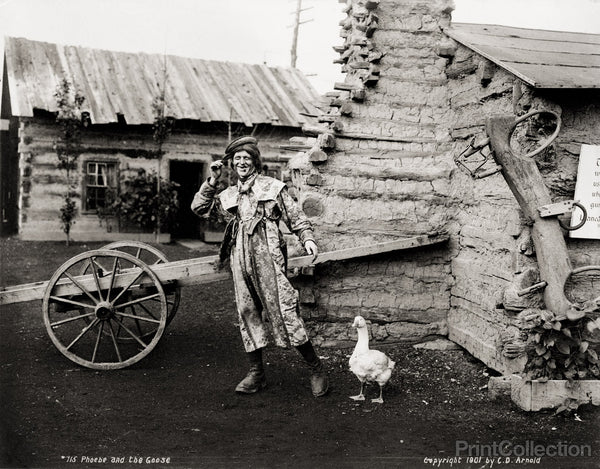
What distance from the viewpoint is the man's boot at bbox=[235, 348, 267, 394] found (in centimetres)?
483

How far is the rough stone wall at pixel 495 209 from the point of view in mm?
4789

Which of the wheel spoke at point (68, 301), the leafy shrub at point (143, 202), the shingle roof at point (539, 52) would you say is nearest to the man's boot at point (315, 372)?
the wheel spoke at point (68, 301)

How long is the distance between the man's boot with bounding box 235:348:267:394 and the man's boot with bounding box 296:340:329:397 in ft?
1.21

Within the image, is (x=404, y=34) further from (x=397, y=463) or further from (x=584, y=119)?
(x=397, y=463)

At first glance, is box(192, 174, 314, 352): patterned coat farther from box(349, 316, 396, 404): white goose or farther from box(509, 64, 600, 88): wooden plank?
box(509, 64, 600, 88): wooden plank

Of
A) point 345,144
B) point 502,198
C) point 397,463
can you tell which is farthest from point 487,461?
point 345,144

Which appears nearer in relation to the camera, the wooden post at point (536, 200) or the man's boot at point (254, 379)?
the wooden post at point (536, 200)

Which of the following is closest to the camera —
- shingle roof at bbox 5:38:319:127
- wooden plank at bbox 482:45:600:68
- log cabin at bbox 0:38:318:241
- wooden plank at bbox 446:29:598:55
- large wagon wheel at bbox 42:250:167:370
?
wooden plank at bbox 482:45:600:68

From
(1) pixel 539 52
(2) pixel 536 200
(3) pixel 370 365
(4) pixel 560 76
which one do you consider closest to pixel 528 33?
(1) pixel 539 52
